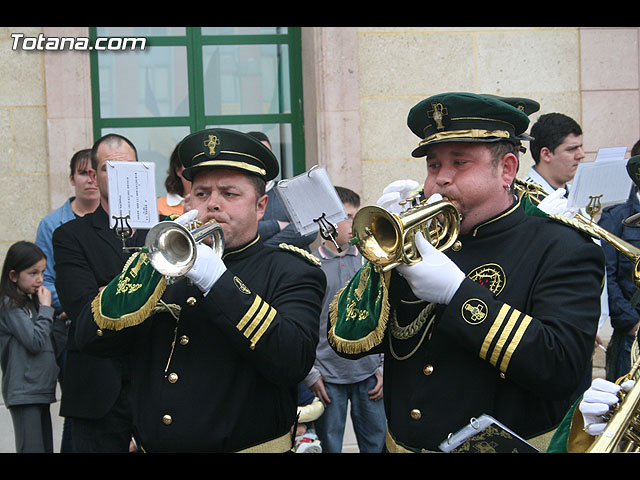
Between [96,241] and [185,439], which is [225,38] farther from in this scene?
[185,439]

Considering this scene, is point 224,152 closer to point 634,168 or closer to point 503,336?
point 503,336

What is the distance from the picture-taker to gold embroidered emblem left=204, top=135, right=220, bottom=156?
126 inches

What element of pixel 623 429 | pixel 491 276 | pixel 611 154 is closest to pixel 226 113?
pixel 611 154

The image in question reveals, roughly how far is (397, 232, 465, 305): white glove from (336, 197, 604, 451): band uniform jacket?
38 millimetres

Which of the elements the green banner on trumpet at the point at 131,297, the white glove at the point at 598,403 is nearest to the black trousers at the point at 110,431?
the green banner on trumpet at the point at 131,297

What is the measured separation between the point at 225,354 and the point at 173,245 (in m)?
0.42

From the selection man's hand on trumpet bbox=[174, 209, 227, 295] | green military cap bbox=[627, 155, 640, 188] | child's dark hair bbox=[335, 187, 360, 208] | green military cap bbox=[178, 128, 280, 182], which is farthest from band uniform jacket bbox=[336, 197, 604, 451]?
child's dark hair bbox=[335, 187, 360, 208]

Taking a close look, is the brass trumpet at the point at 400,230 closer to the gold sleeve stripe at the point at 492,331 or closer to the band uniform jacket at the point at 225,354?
the gold sleeve stripe at the point at 492,331

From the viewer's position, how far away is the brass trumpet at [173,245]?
112 inches

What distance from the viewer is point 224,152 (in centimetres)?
321

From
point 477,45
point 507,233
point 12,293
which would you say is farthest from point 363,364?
point 477,45

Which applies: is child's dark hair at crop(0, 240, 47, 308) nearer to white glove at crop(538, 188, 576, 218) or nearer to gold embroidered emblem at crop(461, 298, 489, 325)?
white glove at crop(538, 188, 576, 218)

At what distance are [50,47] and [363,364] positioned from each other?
374 cm

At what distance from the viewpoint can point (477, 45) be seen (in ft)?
23.3
